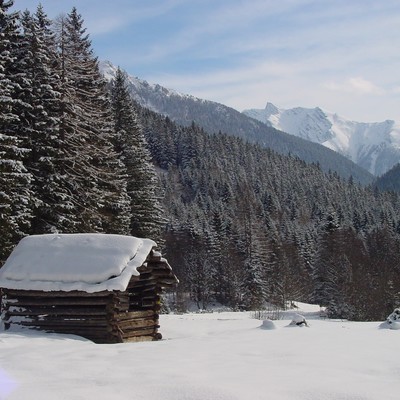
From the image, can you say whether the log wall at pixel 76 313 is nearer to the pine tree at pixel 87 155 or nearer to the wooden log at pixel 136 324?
the wooden log at pixel 136 324

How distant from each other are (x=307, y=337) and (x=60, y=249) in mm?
8300

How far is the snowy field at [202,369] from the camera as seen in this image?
714 cm

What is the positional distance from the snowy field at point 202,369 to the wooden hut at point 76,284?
0.89 metres

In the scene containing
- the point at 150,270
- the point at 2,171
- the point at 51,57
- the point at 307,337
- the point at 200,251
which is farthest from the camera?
the point at 200,251

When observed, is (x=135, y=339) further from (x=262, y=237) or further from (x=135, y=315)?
(x=262, y=237)

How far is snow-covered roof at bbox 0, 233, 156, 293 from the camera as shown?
14836 millimetres

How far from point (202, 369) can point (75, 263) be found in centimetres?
739

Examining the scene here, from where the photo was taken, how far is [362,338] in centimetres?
1526

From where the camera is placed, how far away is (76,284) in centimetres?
1479

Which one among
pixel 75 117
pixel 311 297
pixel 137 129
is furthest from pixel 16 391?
pixel 311 297

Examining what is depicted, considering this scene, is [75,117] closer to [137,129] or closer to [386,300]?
[137,129]

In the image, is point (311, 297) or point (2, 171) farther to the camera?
point (311, 297)

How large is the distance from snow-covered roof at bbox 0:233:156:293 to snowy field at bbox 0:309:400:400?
1598 millimetres

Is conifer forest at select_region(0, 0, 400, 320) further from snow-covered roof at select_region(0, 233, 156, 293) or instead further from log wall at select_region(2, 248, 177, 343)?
log wall at select_region(2, 248, 177, 343)
